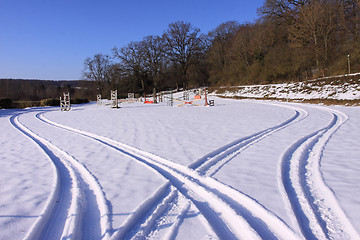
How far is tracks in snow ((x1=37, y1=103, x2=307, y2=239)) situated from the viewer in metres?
2.51

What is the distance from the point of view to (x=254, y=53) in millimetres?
36781

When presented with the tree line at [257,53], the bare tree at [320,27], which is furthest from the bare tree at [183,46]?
the bare tree at [320,27]

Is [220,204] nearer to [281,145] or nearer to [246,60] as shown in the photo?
[281,145]

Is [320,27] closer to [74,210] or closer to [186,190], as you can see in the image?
[186,190]

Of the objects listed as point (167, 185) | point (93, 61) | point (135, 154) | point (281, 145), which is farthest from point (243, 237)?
point (93, 61)

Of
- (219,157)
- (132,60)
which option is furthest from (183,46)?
(219,157)

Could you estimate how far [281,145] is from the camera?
5961 millimetres

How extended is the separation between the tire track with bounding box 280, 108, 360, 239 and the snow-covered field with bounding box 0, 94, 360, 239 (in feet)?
0.04

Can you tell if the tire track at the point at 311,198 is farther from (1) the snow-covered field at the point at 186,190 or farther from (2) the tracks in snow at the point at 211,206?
(2) the tracks in snow at the point at 211,206

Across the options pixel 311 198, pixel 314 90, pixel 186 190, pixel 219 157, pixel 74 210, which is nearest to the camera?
pixel 74 210

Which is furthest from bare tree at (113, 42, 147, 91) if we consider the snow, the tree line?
the snow

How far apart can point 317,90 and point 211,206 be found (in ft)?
68.0

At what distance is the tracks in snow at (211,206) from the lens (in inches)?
98.7

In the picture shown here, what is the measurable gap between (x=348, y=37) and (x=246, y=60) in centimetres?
1649
